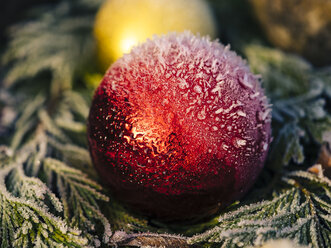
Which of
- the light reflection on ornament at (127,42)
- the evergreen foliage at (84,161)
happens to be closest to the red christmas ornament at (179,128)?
the evergreen foliage at (84,161)

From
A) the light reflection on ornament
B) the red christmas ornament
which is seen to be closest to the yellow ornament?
the light reflection on ornament

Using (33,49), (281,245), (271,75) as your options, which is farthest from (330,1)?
(33,49)

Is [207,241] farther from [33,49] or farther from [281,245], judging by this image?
[33,49]

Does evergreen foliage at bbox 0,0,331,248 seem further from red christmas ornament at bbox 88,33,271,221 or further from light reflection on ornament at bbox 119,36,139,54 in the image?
light reflection on ornament at bbox 119,36,139,54

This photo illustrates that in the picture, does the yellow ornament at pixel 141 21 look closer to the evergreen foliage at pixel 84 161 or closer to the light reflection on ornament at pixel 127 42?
the light reflection on ornament at pixel 127 42

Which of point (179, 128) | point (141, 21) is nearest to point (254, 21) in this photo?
point (141, 21)

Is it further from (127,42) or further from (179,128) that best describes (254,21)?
(179,128)
